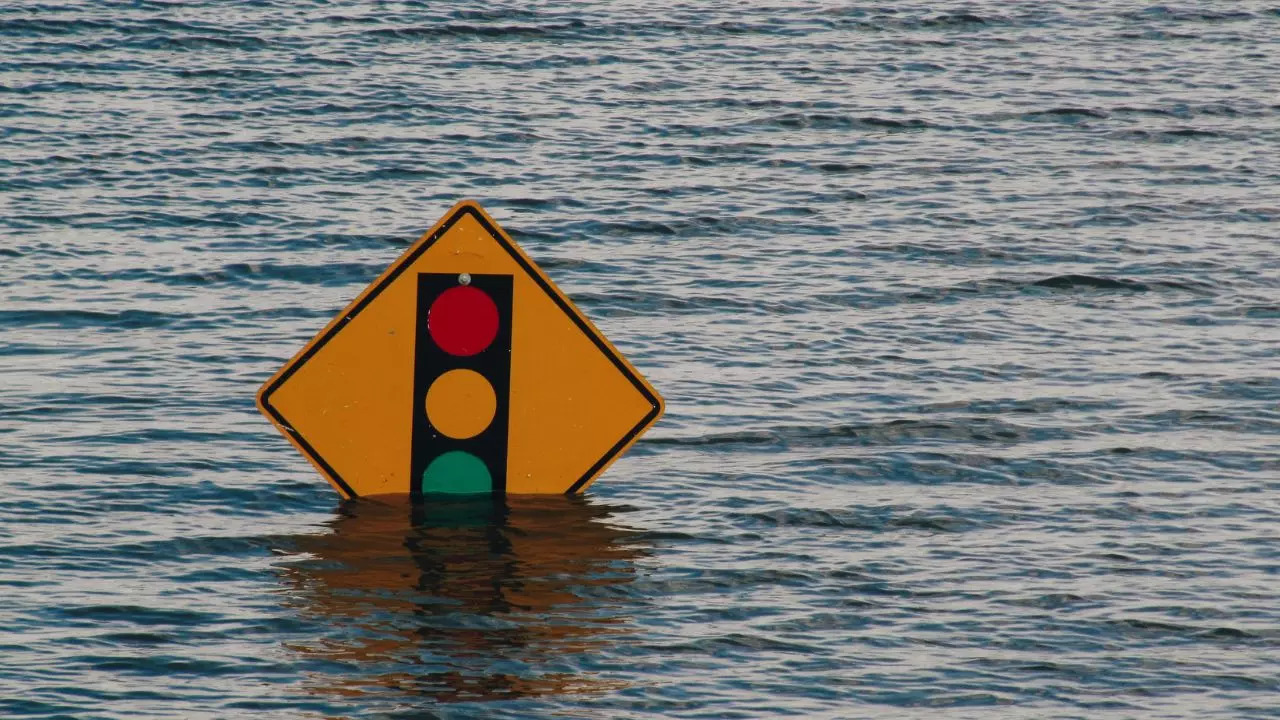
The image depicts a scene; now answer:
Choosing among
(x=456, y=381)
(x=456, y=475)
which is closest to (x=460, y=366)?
(x=456, y=381)

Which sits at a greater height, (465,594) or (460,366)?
(460,366)

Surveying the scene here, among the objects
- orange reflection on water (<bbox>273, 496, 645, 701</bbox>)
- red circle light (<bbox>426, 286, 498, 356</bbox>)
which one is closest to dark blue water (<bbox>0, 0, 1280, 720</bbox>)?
orange reflection on water (<bbox>273, 496, 645, 701</bbox>)

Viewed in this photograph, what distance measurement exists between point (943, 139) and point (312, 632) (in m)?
14.3

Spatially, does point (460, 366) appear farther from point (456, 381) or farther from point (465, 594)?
point (465, 594)

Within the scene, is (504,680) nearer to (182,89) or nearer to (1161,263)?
(1161,263)

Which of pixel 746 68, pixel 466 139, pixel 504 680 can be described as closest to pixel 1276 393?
pixel 504 680

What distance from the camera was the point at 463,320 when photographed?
9.20 meters

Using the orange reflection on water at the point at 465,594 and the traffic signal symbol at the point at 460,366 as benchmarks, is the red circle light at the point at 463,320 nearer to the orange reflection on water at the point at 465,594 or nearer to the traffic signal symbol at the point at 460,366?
the traffic signal symbol at the point at 460,366

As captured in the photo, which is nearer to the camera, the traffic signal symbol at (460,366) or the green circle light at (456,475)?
the traffic signal symbol at (460,366)

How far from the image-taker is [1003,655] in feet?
25.5

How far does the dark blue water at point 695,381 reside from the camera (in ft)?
25.3

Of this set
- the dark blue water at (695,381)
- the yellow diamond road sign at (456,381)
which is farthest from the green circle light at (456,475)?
the dark blue water at (695,381)

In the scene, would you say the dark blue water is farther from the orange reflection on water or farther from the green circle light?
the green circle light

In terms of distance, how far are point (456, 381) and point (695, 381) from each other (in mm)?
3209
